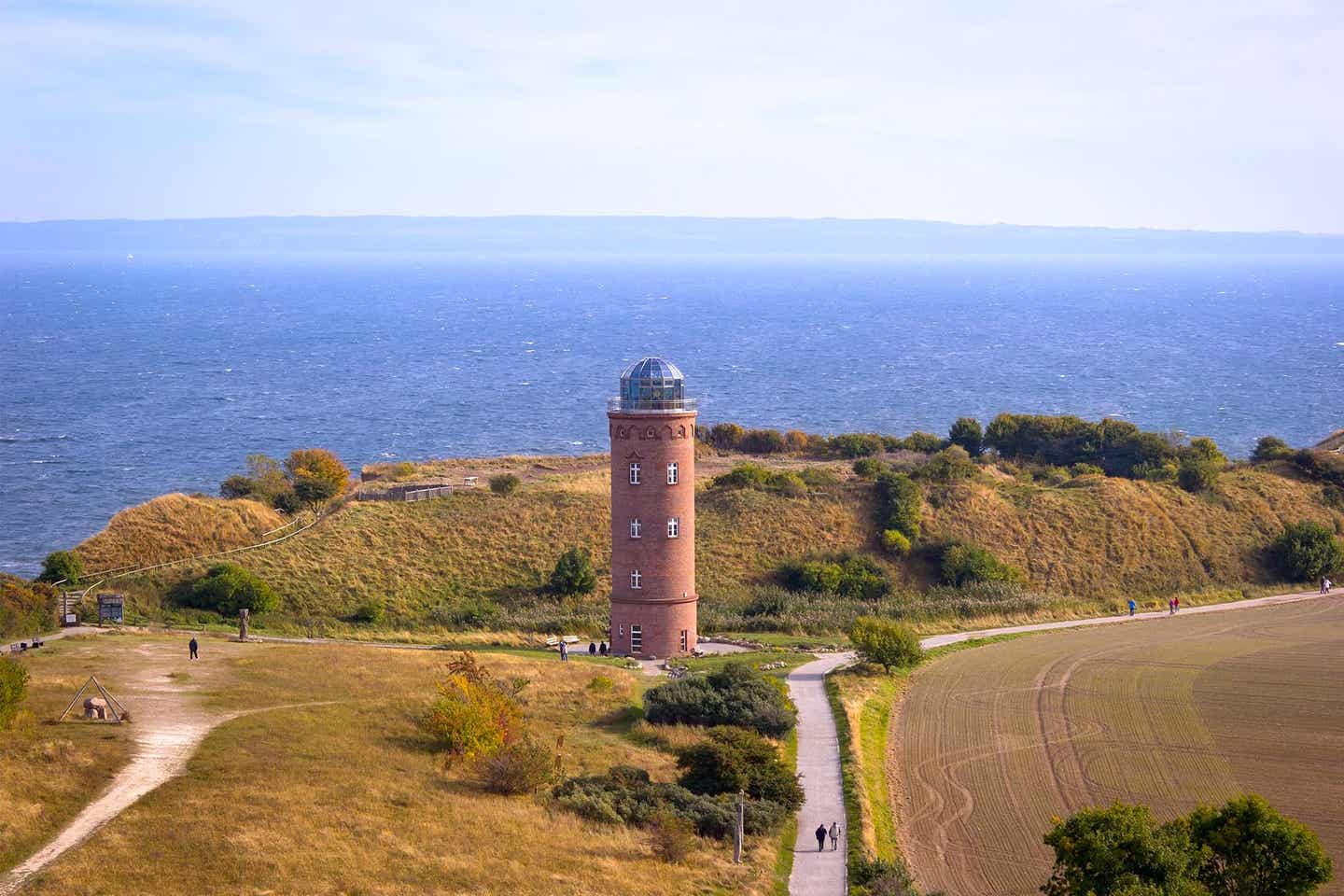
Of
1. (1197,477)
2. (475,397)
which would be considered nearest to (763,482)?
(1197,477)

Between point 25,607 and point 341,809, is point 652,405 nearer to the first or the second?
point 25,607

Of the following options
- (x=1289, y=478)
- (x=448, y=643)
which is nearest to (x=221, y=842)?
(x=448, y=643)

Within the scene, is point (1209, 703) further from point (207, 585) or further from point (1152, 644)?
point (207, 585)

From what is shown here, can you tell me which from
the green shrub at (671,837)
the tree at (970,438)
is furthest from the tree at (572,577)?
the tree at (970,438)

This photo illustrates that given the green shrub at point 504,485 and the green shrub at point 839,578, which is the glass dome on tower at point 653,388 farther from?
the green shrub at point 504,485

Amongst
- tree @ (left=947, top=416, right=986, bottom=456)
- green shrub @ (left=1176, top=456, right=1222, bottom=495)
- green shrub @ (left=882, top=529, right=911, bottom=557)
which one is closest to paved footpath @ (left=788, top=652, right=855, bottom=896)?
green shrub @ (left=882, top=529, right=911, bottom=557)
